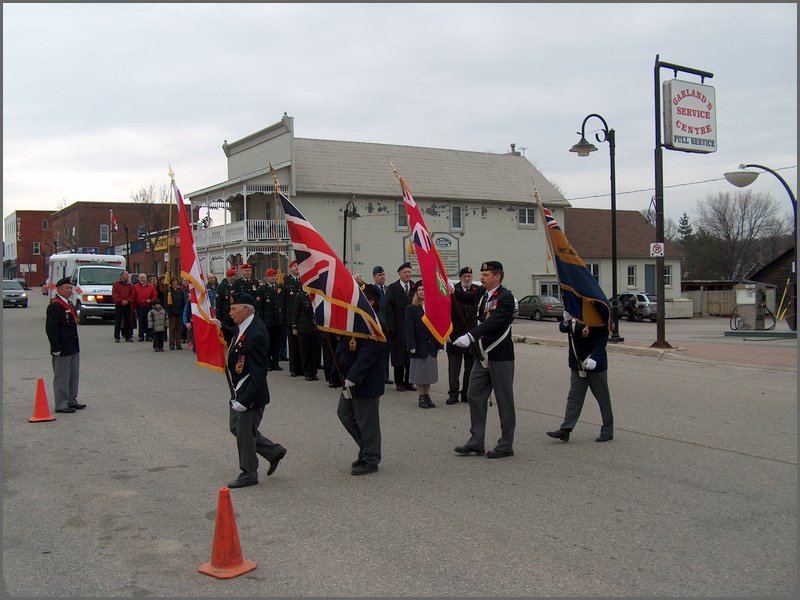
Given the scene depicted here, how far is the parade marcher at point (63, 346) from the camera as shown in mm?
10430

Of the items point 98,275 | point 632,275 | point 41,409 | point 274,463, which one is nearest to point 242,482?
point 274,463

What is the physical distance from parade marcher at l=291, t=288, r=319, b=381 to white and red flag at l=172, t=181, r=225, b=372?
5.43 m

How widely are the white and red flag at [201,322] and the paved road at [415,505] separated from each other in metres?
1.08

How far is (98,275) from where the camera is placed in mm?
29984

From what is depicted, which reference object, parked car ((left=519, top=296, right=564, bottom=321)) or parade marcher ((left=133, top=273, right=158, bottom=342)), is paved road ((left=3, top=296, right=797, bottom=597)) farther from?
parked car ((left=519, top=296, right=564, bottom=321))

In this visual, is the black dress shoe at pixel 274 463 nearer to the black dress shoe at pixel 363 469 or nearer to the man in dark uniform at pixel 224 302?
the black dress shoe at pixel 363 469

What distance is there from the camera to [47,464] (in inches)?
305

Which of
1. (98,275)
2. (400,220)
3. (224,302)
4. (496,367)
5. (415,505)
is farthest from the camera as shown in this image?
(400,220)

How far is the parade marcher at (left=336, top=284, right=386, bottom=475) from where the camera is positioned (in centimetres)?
721

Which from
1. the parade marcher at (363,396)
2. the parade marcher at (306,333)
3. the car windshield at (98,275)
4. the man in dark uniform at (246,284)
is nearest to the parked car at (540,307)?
the car windshield at (98,275)

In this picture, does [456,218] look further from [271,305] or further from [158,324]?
[271,305]

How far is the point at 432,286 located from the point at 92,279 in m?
25.1

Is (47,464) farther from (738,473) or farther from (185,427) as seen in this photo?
(738,473)

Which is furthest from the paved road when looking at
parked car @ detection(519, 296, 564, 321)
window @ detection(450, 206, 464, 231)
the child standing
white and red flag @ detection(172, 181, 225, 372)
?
window @ detection(450, 206, 464, 231)
